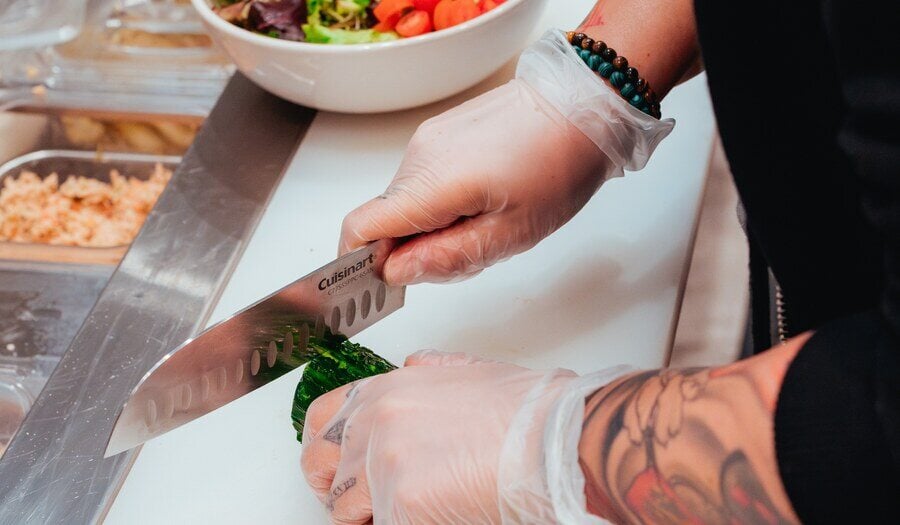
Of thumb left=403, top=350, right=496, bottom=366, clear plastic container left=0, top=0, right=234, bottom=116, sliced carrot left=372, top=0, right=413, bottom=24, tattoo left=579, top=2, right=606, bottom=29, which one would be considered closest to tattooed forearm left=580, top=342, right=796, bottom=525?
thumb left=403, top=350, right=496, bottom=366

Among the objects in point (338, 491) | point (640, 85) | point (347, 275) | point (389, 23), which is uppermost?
point (640, 85)

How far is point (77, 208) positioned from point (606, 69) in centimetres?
91

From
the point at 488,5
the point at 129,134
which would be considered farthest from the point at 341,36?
the point at 129,134

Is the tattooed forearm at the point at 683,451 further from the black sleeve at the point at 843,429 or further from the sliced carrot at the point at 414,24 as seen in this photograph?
the sliced carrot at the point at 414,24

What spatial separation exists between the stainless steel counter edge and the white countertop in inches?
1.2

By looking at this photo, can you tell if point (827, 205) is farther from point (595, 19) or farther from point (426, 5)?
point (426, 5)

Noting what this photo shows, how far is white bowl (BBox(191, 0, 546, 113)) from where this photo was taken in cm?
117

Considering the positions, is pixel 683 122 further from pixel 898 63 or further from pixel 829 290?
pixel 898 63

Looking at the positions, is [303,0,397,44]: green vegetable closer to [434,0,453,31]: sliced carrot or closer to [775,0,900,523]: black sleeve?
[434,0,453,31]: sliced carrot

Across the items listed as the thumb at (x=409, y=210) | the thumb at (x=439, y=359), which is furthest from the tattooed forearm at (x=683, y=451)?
the thumb at (x=409, y=210)

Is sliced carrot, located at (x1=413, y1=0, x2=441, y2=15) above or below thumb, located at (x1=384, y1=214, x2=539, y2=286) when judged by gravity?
above

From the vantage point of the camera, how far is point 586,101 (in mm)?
975

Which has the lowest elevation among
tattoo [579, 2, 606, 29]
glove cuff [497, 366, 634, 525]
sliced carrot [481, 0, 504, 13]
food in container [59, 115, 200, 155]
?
food in container [59, 115, 200, 155]

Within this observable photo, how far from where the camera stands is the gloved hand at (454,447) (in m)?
0.70
